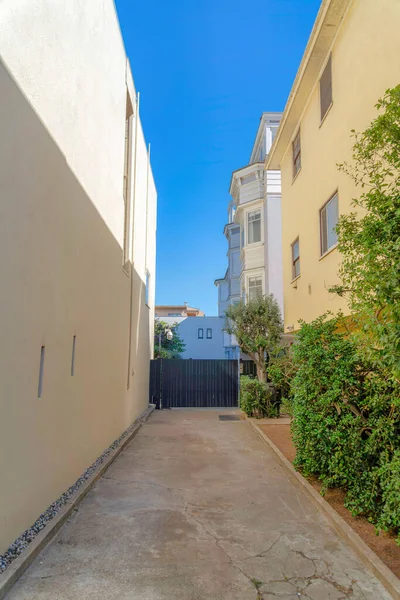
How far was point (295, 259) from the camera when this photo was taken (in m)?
11.3

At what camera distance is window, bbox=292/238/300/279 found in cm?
1103

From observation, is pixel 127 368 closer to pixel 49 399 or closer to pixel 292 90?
pixel 49 399

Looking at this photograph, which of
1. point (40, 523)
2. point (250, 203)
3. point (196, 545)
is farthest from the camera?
point (250, 203)

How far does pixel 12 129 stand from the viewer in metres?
3.79

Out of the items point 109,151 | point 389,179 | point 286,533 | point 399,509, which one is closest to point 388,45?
point 389,179

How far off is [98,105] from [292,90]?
552 cm

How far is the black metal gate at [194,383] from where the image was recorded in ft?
56.3

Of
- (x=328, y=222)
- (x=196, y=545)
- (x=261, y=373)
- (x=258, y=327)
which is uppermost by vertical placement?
(x=328, y=222)

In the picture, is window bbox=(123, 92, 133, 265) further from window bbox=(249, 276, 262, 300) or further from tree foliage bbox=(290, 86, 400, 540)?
window bbox=(249, 276, 262, 300)

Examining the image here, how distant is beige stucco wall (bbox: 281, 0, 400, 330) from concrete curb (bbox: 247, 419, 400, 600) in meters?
3.51

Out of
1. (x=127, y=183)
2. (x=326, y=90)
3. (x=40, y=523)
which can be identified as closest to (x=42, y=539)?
(x=40, y=523)

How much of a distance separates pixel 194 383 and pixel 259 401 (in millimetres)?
4681

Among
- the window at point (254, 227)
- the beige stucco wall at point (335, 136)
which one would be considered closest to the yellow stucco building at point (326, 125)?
the beige stucco wall at point (335, 136)

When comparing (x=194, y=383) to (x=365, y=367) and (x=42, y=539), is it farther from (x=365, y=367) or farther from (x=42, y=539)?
(x=42, y=539)
